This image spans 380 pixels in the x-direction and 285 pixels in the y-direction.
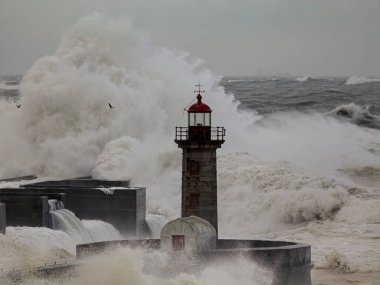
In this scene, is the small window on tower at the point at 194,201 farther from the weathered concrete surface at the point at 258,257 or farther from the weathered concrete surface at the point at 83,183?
the weathered concrete surface at the point at 83,183

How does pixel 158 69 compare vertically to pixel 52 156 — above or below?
above

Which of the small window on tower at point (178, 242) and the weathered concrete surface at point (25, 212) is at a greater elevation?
the weathered concrete surface at point (25, 212)

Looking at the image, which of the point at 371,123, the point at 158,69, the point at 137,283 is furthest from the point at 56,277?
the point at 371,123

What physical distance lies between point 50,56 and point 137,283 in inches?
898

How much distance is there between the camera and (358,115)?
53000 millimetres

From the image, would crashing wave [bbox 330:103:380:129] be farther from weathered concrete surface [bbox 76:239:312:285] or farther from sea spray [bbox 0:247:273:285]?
sea spray [bbox 0:247:273:285]

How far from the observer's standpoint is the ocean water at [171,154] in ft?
81.9

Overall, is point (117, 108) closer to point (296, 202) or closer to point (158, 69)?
point (158, 69)

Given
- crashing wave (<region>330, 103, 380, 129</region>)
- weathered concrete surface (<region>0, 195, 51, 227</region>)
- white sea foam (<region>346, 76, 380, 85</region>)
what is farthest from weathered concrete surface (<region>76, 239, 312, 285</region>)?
white sea foam (<region>346, 76, 380, 85</region>)

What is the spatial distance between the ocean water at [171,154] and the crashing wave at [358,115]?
4.7 inches

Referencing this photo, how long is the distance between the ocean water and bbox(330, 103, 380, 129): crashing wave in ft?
0.39

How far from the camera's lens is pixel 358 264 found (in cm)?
2536

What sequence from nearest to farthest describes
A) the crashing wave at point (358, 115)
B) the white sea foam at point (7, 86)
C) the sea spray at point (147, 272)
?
the sea spray at point (147, 272), the crashing wave at point (358, 115), the white sea foam at point (7, 86)

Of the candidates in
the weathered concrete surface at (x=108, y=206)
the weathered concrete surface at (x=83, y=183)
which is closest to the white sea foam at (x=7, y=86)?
the weathered concrete surface at (x=83, y=183)
